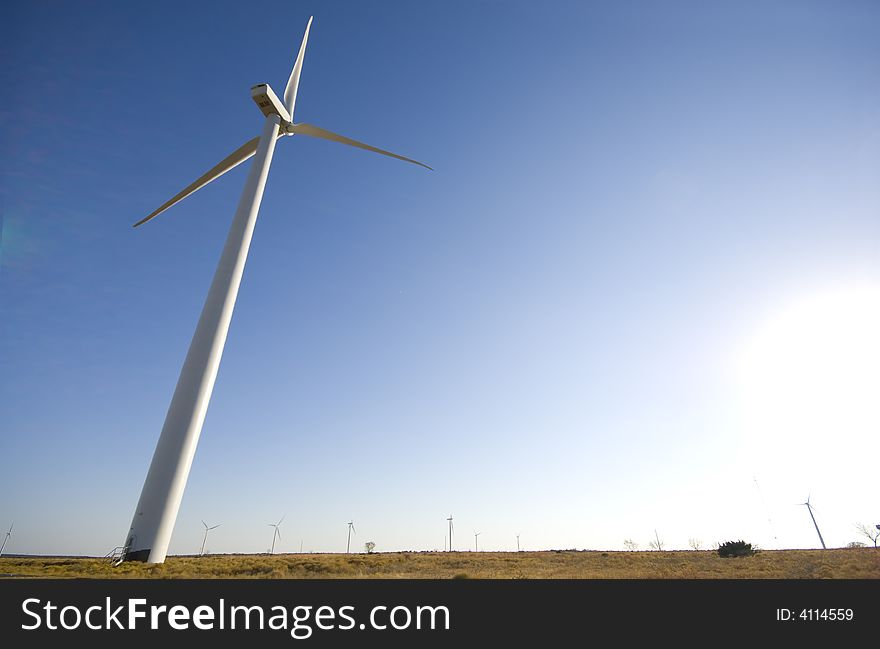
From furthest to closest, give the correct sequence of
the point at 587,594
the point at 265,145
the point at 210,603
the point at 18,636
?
1. the point at 265,145
2. the point at 587,594
3. the point at 210,603
4. the point at 18,636

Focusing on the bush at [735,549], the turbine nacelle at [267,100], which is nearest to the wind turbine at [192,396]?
the turbine nacelle at [267,100]

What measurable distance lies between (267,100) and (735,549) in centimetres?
6909

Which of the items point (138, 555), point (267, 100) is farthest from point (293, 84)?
point (138, 555)

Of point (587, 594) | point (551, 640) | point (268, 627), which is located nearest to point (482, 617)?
point (551, 640)

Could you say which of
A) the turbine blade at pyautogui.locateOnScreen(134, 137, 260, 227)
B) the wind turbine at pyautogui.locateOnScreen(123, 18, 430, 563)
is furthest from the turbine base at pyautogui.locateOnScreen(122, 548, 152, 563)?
the turbine blade at pyautogui.locateOnScreen(134, 137, 260, 227)

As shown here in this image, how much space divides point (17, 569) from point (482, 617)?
2084cm

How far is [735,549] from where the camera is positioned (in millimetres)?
50469

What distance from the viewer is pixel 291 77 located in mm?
40281

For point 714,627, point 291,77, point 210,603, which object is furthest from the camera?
point 291,77

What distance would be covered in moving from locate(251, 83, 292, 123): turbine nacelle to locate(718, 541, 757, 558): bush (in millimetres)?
67096

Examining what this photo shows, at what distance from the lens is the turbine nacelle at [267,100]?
35375 mm

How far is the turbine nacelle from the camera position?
35375 mm

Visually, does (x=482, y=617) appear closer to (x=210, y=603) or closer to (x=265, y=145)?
(x=210, y=603)

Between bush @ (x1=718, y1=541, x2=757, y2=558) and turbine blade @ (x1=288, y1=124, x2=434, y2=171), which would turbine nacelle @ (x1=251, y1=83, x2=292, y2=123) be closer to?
turbine blade @ (x1=288, y1=124, x2=434, y2=171)
